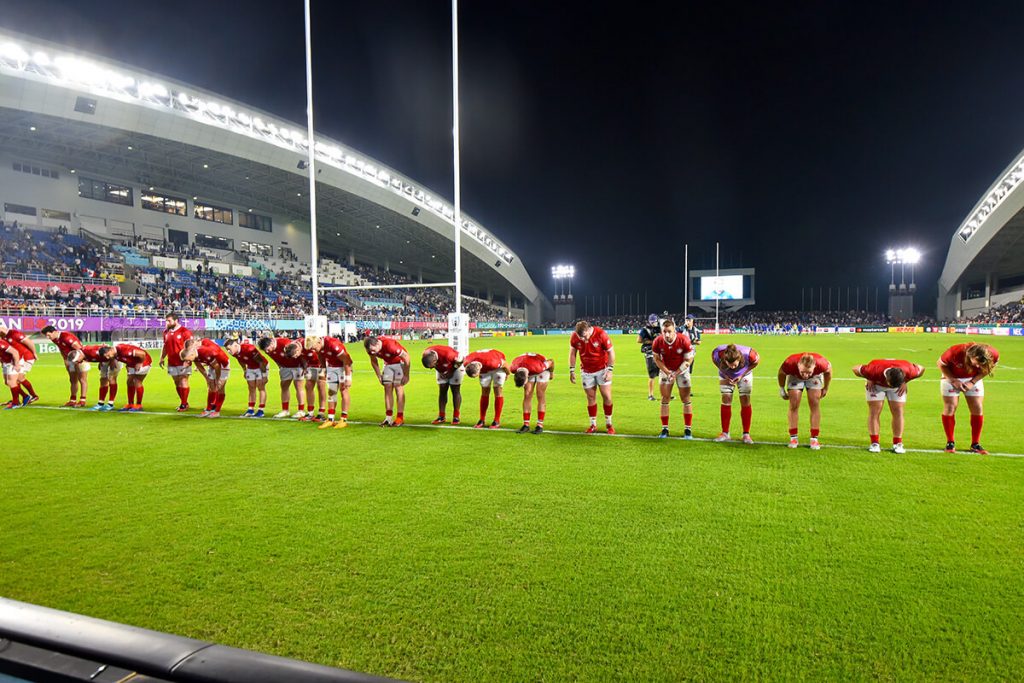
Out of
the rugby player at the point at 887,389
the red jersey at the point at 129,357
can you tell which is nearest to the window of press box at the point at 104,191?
the red jersey at the point at 129,357

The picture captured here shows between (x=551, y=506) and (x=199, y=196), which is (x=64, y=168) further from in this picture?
(x=551, y=506)

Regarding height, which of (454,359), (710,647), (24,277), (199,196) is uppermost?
(199,196)

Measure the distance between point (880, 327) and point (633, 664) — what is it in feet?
262

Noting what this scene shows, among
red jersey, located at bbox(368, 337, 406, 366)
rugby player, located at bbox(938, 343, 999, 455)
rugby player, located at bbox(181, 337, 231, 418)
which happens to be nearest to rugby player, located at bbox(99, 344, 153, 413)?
rugby player, located at bbox(181, 337, 231, 418)

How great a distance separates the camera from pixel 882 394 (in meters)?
6.78

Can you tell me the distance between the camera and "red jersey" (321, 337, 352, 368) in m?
8.95

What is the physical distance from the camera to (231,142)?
31.8 meters

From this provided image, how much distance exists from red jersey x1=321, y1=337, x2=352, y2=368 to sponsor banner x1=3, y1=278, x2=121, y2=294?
28638 millimetres

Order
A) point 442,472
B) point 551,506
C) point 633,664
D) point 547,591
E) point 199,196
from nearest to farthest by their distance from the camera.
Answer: point 633,664 → point 547,591 → point 551,506 → point 442,472 → point 199,196

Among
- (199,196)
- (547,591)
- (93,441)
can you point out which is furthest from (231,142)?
(547,591)

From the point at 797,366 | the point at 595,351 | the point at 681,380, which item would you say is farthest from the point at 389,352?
the point at 797,366

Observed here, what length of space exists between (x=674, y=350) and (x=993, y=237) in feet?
194

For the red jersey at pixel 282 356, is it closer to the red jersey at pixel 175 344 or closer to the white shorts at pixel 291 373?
the white shorts at pixel 291 373

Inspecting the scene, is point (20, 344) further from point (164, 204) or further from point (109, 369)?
point (164, 204)
